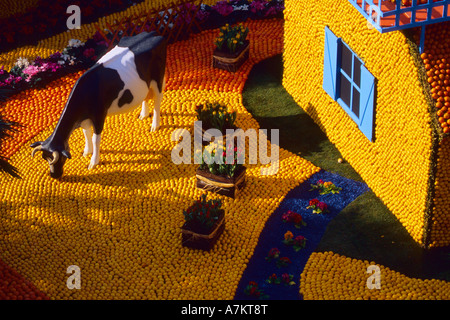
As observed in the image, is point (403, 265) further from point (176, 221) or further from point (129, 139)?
point (129, 139)

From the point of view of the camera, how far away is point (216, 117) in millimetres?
16484

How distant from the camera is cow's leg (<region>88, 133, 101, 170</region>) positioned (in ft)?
51.2

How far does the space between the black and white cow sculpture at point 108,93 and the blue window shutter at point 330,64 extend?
3.29 meters

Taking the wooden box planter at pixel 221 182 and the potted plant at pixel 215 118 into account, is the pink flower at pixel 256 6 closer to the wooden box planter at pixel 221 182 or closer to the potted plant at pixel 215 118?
the potted plant at pixel 215 118

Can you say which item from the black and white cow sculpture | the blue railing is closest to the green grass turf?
the black and white cow sculpture

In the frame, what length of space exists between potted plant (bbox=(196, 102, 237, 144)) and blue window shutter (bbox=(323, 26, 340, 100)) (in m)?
1.95

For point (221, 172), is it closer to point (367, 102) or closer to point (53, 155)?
point (367, 102)

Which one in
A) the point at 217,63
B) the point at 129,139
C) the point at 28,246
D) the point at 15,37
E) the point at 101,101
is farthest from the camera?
the point at 15,37

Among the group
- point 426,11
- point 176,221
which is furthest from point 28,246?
point 426,11

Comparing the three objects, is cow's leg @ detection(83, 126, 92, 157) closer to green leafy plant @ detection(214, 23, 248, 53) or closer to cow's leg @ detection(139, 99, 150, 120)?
cow's leg @ detection(139, 99, 150, 120)

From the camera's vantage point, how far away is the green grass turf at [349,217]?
537 inches

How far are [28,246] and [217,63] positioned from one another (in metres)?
7.06

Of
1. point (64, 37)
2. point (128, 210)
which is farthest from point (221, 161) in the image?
point (64, 37)

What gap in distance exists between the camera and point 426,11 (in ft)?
43.2
